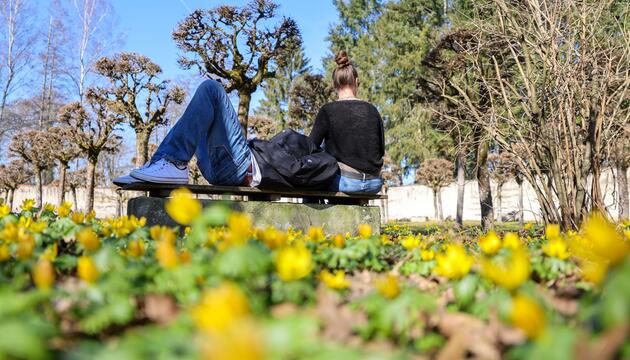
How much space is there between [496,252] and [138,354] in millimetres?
1067

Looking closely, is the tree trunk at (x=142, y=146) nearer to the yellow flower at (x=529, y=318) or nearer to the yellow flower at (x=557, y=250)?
the yellow flower at (x=557, y=250)

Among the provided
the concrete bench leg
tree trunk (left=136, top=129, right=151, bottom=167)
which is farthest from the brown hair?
tree trunk (left=136, top=129, right=151, bottom=167)

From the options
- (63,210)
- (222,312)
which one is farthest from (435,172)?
(222,312)

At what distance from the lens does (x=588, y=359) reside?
1.69 feet

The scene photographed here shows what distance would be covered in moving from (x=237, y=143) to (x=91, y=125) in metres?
13.1

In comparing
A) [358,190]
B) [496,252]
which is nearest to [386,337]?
[496,252]

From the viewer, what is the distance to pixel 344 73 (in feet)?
13.3

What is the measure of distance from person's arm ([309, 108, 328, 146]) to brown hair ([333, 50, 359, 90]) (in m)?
0.35

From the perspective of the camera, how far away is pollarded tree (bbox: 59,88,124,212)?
45.3 feet

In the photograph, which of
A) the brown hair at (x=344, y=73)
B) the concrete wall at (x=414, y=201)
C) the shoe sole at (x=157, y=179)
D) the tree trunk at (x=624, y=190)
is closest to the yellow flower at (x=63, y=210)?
the shoe sole at (x=157, y=179)

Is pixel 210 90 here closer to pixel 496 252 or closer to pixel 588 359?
pixel 496 252

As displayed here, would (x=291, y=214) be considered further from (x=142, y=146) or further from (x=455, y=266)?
(x=142, y=146)

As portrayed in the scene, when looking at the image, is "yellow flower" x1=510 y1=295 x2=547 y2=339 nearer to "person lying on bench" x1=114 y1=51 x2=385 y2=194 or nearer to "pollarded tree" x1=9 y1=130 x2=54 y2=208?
"person lying on bench" x1=114 y1=51 x2=385 y2=194

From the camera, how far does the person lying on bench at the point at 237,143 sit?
3143 mm
